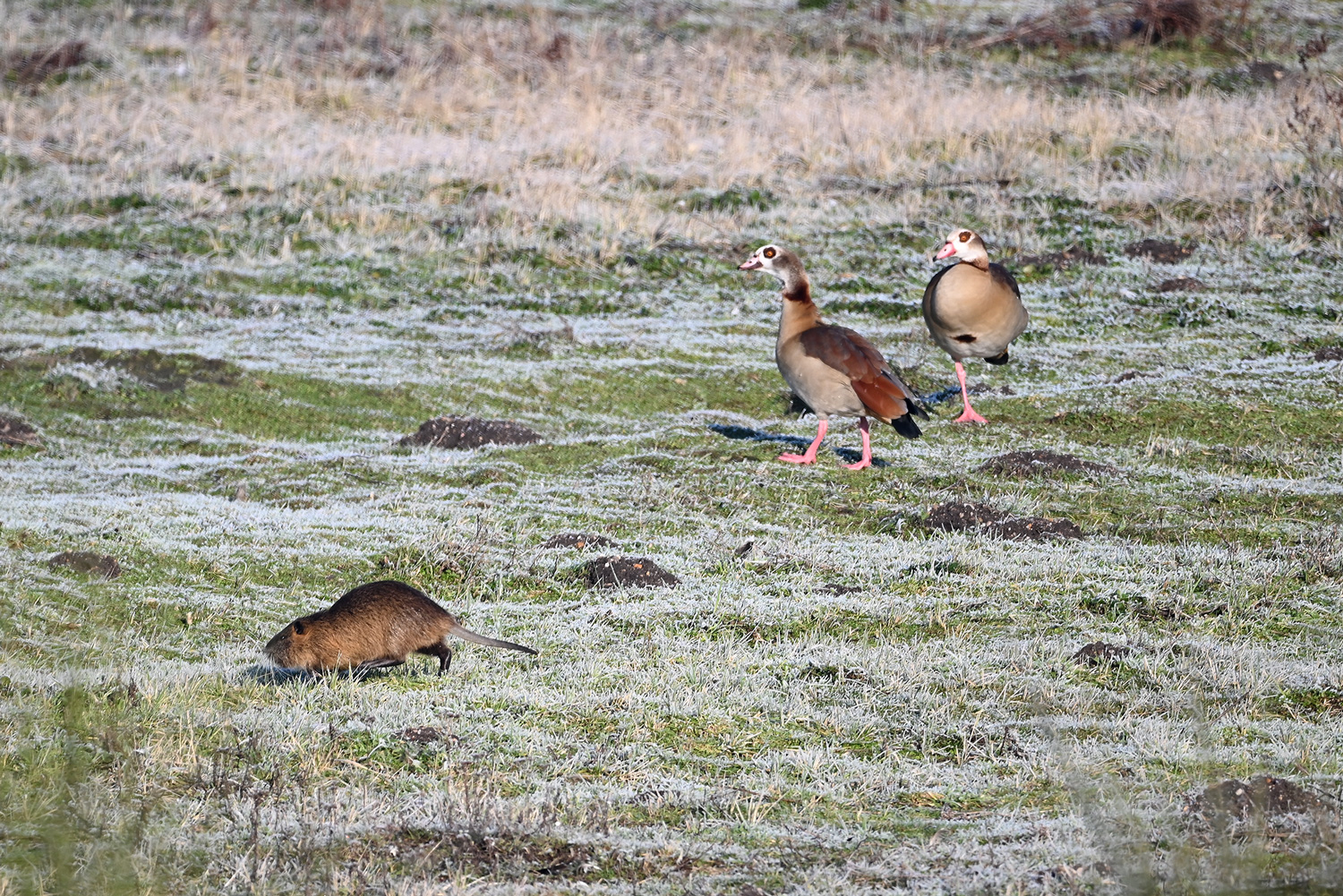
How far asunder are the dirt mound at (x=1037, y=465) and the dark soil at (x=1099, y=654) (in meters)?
4.33

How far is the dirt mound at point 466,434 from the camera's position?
1340cm

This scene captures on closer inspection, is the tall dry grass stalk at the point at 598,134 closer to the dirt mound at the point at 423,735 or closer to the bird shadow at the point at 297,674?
the bird shadow at the point at 297,674

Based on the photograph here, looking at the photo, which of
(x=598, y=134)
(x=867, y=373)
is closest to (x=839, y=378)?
(x=867, y=373)

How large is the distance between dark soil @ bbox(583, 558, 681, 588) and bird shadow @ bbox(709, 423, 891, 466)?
12.6 ft

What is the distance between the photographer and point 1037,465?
12211 mm

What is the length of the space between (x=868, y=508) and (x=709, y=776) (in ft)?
17.8

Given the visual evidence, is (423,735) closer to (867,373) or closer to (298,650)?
(298,650)

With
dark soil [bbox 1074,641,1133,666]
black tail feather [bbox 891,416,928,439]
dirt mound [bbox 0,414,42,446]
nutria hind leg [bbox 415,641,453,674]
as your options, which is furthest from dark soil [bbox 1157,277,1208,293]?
nutria hind leg [bbox 415,641,453,674]

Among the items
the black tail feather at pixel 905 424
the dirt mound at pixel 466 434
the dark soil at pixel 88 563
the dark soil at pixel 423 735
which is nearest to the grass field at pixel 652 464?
the dark soil at pixel 423 735

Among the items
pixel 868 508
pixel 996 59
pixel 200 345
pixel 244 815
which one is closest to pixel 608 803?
pixel 244 815

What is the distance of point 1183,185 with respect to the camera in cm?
2016

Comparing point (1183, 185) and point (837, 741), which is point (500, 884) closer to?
point (837, 741)

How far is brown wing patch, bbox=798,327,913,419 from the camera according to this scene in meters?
11.9

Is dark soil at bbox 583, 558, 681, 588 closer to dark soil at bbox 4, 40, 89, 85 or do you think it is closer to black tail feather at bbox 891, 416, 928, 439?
black tail feather at bbox 891, 416, 928, 439
